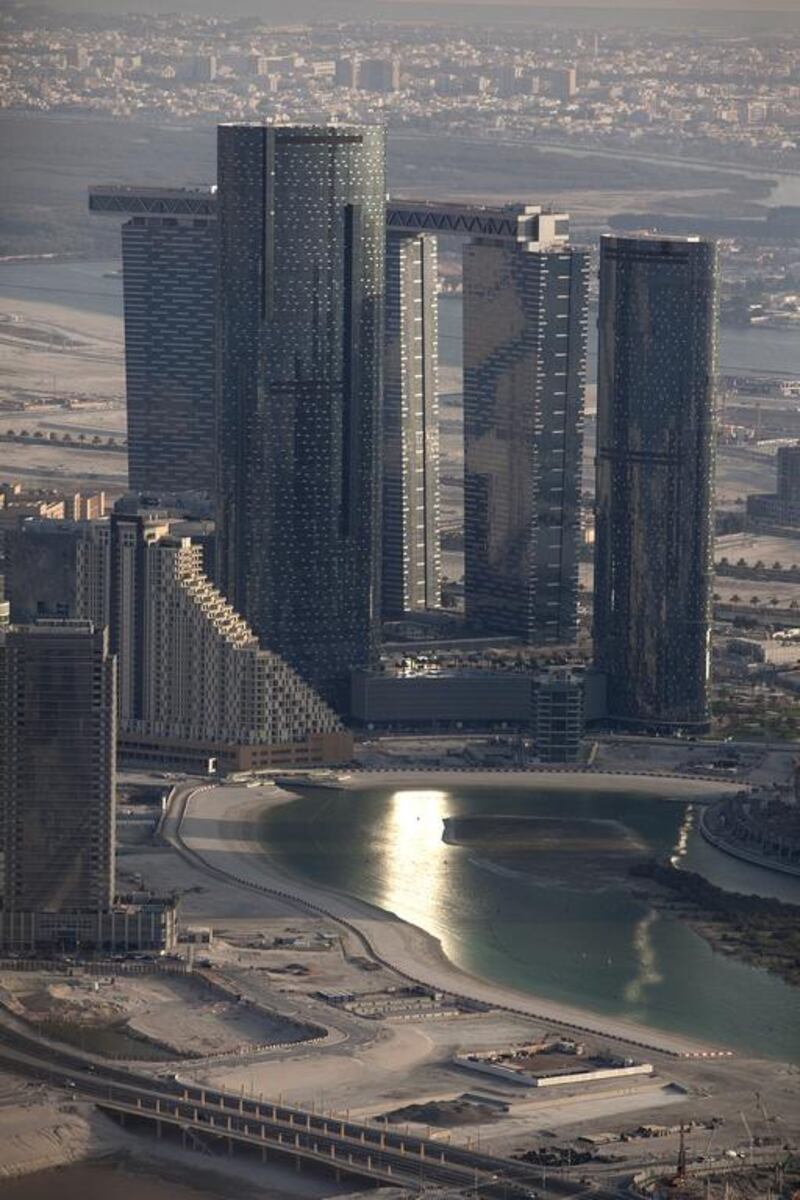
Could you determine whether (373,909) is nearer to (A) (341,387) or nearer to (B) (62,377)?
(A) (341,387)

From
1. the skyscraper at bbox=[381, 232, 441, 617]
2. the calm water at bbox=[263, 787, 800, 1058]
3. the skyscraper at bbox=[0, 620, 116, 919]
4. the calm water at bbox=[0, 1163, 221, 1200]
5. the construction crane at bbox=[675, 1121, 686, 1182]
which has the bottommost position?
the calm water at bbox=[0, 1163, 221, 1200]

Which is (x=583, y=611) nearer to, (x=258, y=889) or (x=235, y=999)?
(x=258, y=889)

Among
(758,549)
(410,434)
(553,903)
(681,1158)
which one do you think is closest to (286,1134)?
(681,1158)

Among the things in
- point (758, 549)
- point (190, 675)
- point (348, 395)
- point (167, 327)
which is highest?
point (167, 327)

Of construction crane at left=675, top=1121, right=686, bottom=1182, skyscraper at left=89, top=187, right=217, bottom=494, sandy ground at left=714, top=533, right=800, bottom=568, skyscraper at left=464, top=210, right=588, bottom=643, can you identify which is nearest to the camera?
construction crane at left=675, top=1121, right=686, bottom=1182

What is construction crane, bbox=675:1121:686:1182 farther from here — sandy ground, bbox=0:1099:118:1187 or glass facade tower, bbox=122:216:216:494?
glass facade tower, bbox=122:216:216:494

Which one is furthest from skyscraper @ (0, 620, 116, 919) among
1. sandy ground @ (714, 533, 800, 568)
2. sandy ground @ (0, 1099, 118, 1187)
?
sandy ground @ (714, 533, 800, 568)
